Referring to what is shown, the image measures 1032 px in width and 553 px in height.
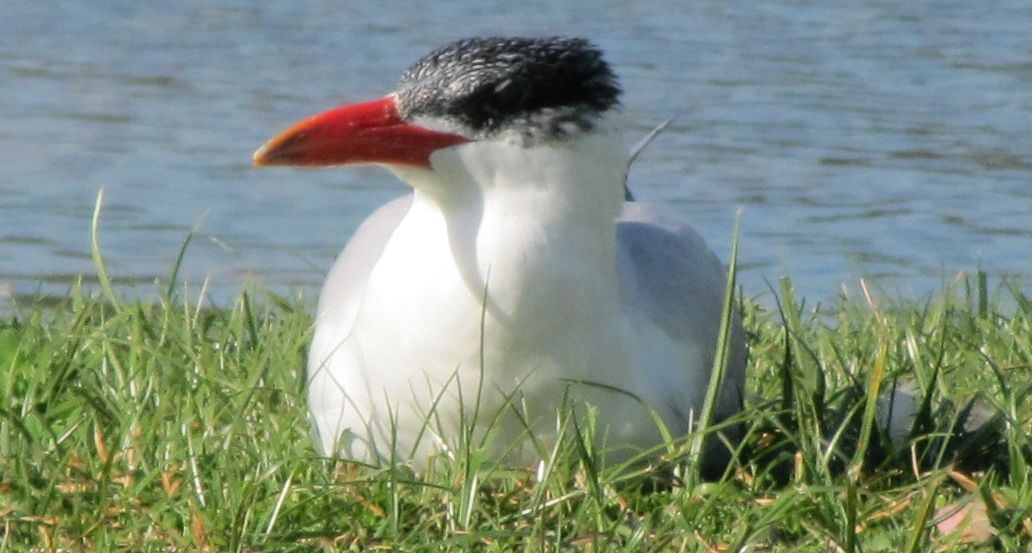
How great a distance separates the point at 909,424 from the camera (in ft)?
12.5

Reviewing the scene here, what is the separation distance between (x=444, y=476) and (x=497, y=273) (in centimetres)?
36

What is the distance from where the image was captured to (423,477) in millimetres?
3455

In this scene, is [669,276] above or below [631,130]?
above

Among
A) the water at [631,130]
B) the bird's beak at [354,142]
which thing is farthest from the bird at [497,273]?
the water at [631,130]

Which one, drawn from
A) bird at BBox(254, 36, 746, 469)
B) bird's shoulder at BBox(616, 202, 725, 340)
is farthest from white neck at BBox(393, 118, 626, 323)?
bird's shoulder at BBox(616, 202, 725, 340)

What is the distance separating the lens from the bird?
11.0 ft

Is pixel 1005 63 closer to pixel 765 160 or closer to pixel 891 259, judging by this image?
pixel 765 160

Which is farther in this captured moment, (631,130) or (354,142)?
(631,130)

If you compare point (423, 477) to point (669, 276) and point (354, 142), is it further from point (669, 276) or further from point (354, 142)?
point (669, 276)

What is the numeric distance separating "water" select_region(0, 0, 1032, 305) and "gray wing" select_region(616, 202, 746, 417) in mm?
2348

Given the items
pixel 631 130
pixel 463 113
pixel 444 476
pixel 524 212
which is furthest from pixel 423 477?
pixel 631 130

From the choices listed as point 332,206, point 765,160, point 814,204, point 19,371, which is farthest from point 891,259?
point 19,371

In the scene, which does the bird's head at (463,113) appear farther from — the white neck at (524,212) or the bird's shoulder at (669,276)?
the bird's shoulder at (669,276)

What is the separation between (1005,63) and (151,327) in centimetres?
799
